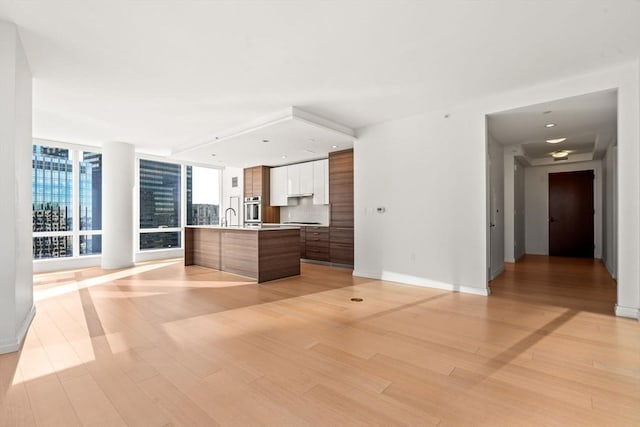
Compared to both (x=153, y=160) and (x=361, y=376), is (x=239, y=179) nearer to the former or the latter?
(x=153, y=160)

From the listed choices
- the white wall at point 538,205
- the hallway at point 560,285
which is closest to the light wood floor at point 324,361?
the hallway at point 560,285

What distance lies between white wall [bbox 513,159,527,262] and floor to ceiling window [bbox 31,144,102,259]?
9.70 m

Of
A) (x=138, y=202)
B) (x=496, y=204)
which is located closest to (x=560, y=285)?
(x=496, y=204)

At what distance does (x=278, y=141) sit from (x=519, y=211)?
20.9 feet

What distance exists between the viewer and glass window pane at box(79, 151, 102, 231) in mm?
6641

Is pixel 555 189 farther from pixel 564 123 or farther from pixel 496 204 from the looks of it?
pixel 564 123

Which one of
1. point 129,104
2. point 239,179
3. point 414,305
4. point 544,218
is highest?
point 129,104

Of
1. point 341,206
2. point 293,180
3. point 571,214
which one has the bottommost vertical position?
point 571,214

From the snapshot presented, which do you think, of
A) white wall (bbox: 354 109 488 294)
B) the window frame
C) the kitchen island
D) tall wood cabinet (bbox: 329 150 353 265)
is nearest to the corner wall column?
the window frame

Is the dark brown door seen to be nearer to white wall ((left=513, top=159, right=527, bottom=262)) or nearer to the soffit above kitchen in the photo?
white wall ((left=513, top=159, right=527, bottom=262))

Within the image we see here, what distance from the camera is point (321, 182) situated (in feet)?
23.1

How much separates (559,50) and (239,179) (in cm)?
770

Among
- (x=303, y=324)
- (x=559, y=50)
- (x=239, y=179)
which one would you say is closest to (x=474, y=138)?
(x=559, y=50)

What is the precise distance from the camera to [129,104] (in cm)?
426
